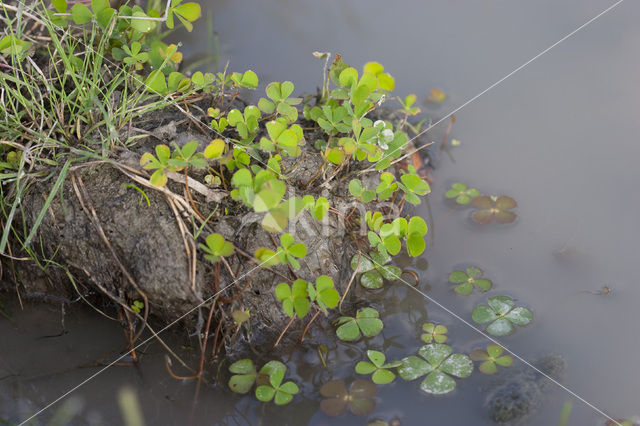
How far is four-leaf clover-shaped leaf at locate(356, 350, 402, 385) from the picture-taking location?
6.14ft

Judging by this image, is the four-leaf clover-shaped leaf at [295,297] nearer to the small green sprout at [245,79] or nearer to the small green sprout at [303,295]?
the small green sprout at [303,295]

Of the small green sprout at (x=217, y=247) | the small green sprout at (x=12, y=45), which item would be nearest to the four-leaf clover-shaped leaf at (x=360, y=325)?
the small green sprout at (x=217, y=247)

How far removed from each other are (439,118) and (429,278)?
0.92m

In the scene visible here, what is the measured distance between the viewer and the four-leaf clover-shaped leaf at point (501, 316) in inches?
80.2

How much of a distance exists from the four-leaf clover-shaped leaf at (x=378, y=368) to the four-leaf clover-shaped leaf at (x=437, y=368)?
4 centimetres

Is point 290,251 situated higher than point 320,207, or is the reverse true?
point 320,207

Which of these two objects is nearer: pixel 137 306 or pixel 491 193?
pixel 137 306

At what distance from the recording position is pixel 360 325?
2.00m

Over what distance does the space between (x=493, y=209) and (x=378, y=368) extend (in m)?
0.95

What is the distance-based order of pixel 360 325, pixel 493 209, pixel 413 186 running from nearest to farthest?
1. pixel 360 325
2. pixel 413 186
3. pixel 493 209

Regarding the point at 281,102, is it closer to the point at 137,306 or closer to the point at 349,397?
the point at 137,306

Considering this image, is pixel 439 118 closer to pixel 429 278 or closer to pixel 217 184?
Result: pixel 429 278

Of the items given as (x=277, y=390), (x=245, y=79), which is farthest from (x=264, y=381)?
(x=245, y=79)

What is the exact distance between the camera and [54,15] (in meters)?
2.15
